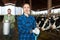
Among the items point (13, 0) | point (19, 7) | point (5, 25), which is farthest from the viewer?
point (13, 0)

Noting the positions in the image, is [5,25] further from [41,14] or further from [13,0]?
[13,0]

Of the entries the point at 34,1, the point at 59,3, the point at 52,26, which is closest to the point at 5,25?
the point at 52,26

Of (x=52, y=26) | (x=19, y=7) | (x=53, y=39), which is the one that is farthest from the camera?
(x=19, y=7)

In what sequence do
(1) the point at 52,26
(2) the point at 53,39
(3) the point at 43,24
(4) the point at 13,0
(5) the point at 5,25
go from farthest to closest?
(4) the point at 13,0
(3) the point at 43,24
(1) the point at 52,26
(2) the point at 53,39
(5) the point at 5,25

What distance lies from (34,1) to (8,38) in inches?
315

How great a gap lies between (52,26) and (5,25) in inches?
128

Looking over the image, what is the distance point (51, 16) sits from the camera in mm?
10367

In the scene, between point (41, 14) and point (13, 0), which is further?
point (13, 0)

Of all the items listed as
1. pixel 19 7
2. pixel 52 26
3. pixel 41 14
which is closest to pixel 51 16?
pixel 52 26

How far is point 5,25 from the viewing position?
750 cm

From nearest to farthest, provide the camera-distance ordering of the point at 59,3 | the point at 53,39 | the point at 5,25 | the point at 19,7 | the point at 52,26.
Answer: the point at 5,25, the point at 53,39, the point at 52,26, the point at 59,3, the point at 19,7

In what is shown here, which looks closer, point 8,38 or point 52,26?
point 8,38

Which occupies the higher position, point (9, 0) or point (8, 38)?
point (9, 0)

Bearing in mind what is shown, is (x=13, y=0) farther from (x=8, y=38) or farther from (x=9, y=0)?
(x=8, y=38)
